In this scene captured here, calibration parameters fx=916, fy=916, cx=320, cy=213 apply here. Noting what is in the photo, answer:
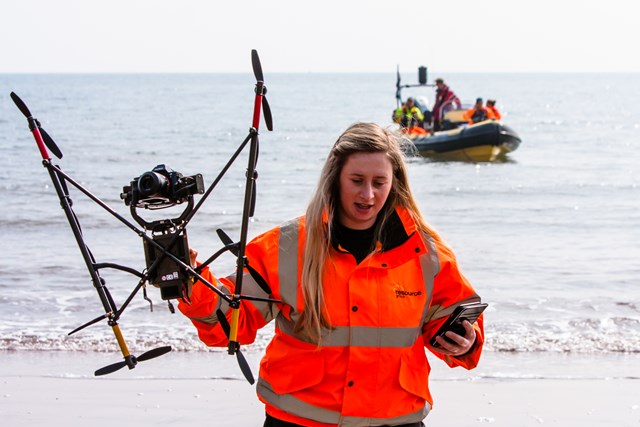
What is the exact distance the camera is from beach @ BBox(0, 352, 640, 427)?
16.5 feet

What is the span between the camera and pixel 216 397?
17.8 ft

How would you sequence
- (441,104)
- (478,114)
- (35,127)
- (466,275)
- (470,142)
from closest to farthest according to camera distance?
(35,127) → (466,275) → (470,142) → (478,114) → (441,104)

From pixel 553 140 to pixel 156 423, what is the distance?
1412 inches

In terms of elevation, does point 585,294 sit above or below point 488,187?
above

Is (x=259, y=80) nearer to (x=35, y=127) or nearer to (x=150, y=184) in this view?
(x=150, y=184)

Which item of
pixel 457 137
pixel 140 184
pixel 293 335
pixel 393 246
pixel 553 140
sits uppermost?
pixel 140 184

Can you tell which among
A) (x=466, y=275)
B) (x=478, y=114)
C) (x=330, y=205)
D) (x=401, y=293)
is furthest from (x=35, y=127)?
(x=478, y=114)

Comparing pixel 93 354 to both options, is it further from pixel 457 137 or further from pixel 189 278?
pixel 457 137

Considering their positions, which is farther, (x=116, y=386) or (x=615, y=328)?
(x=615, y=328)

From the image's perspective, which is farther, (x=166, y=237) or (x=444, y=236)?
(x=444, y=236)

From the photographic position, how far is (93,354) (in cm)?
668

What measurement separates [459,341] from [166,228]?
94cm

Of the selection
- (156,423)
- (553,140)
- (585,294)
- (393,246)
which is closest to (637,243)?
(585,294)

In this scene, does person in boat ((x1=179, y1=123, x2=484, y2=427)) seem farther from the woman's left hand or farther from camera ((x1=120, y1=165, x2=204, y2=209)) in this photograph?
camera ((x1=120, y1=165, x2=204, y2=209))
